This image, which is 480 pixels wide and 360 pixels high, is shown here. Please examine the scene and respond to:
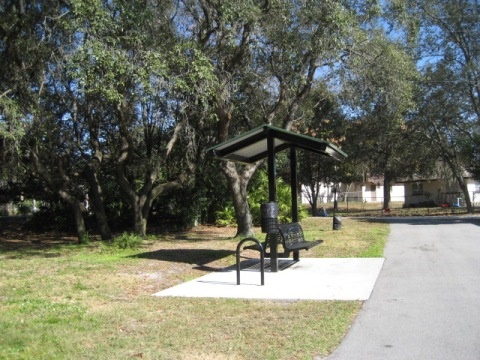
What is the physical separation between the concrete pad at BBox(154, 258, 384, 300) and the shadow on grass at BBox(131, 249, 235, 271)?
49.1 inches

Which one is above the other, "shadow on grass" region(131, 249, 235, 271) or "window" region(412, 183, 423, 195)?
"window" region(412, 183, 423, 195)

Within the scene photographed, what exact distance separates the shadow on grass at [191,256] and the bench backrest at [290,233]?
161 centimetres

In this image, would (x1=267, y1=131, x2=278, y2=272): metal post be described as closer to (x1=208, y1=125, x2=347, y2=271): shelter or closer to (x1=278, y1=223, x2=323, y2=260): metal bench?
(x1=208, y1=125, x2=347, y2=271): shelter

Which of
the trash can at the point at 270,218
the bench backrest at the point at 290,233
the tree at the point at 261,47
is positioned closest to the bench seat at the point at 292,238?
the bench backrest at the point at 290,233

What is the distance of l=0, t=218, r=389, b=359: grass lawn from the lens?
558 cm

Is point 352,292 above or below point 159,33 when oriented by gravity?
below

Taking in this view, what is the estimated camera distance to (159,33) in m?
15.1

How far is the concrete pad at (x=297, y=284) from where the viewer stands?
839cm

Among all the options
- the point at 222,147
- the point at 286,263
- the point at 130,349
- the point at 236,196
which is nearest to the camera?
the point at 130,349

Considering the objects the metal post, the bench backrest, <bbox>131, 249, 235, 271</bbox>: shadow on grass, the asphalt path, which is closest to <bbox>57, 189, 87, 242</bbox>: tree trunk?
<bbox>131, 249, 235, 271</bbox>: shadow on grass

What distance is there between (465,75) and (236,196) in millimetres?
16931

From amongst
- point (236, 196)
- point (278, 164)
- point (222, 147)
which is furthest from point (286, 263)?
point (278, 164)

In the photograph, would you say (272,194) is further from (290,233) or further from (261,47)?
(261,47)

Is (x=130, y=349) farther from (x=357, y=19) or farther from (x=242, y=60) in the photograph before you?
(x=357, y=19)
